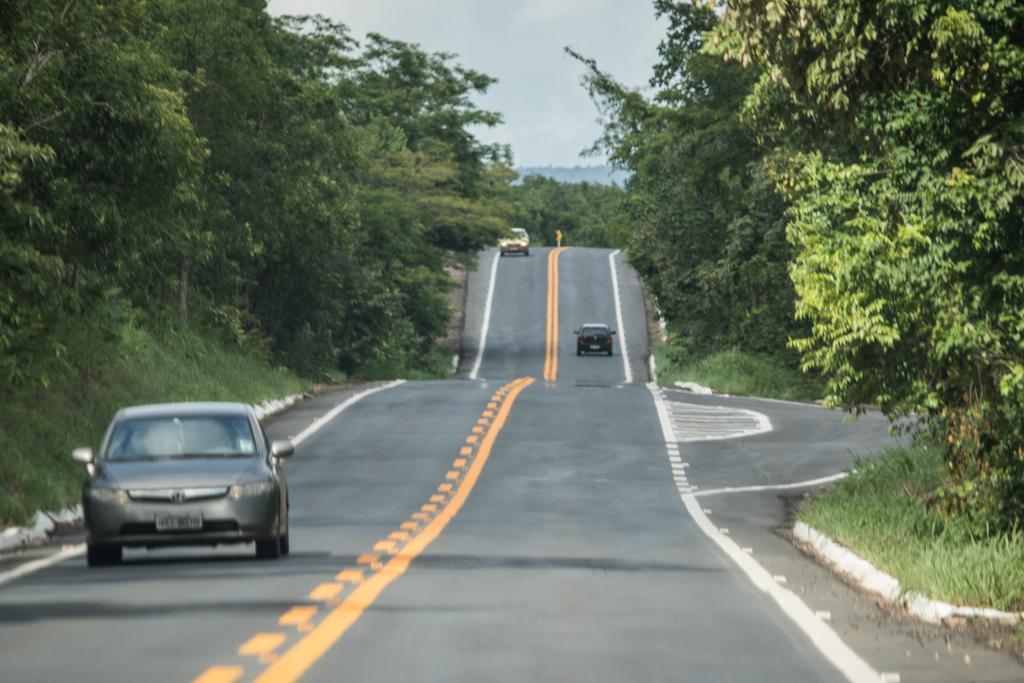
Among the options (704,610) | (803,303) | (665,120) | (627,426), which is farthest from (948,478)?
(665,120)

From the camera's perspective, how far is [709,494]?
28922 millimetres

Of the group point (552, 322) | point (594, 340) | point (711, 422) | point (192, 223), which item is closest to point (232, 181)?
point (192, 223)

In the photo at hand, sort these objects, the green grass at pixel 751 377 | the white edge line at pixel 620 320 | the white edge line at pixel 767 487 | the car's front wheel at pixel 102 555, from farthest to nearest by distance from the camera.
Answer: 1. the white edge line at pixel 620 320
2. the green grass at pixel 751 377
3. the white edge line at pixel 767 487
4. the car's front wheel at pixel 102 555

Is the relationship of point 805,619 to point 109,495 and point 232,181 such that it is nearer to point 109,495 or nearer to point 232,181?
point 109,495

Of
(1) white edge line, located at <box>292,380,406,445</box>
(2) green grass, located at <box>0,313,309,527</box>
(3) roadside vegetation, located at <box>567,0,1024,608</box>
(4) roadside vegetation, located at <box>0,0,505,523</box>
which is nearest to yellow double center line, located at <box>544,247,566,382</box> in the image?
(4) roadside vegetation, located at <box>0,0,505,523</box>

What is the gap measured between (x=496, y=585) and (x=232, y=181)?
34.8 metres

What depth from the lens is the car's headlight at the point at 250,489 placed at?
16828 mm

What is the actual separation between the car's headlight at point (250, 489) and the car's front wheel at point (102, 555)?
118 centimetres

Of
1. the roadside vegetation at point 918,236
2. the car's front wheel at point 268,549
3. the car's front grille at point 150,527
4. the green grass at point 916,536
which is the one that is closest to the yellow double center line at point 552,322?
the green grass at point 916,536

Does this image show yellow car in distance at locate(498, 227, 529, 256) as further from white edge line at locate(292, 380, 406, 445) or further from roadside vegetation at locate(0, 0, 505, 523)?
white edge line at locate(292, 380, 406, 445)

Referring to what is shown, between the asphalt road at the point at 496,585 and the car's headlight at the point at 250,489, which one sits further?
the car's headlight at the point at 250,489

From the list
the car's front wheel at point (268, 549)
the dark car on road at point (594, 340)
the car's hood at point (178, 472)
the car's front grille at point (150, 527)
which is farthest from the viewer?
the dark car on road at point (594, 340)

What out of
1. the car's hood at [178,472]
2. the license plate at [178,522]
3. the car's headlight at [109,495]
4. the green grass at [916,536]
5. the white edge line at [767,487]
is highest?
the car's hood at [178,472]

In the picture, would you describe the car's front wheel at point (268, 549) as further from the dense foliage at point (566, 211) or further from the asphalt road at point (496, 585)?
the dense foliage at point (566, 211)
